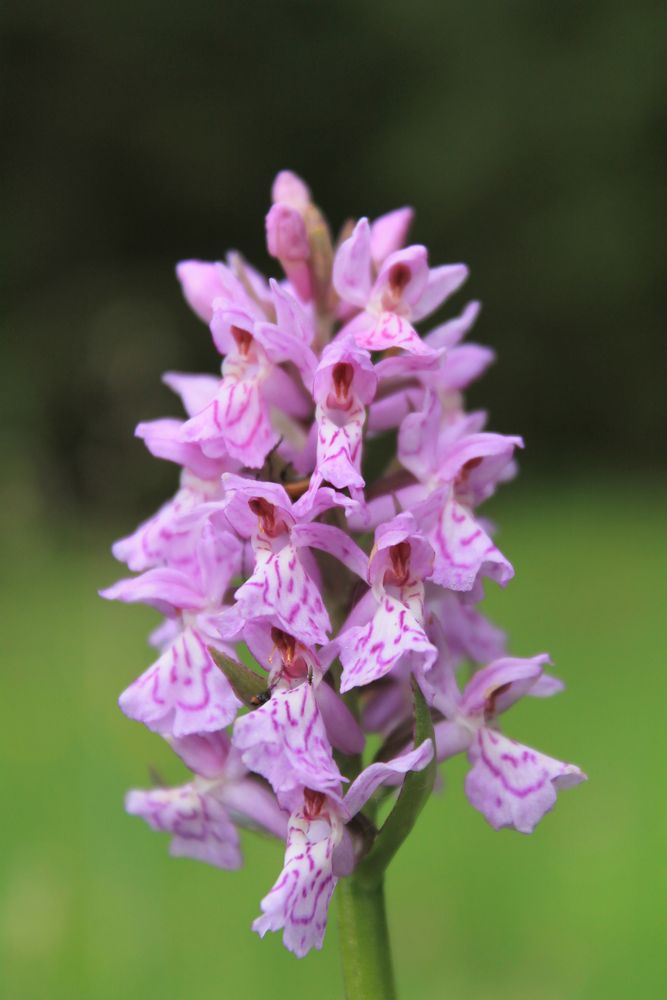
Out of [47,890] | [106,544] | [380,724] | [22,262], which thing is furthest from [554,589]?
[22,262]

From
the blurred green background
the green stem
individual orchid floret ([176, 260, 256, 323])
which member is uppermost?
the blurred green background

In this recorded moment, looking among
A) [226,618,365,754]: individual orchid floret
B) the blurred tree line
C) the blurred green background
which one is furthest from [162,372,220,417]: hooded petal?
the blurred tree line

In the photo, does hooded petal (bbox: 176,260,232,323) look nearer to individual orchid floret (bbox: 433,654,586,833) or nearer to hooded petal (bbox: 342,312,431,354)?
hooded petal (bbox: 342,312,431,354)

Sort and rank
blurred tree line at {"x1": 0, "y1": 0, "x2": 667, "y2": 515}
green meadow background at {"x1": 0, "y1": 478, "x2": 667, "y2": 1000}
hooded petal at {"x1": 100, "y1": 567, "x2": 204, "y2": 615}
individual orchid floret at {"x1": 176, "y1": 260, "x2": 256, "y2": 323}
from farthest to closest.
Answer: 1. blurred tree line at {"x1": 0, "y1": 0, "x2": 667, "y2": 515}
2. green meadow background at {"x1": 0, "y1": 478, "x2": 667, "y2": 1000}
3. individual orchid floret at {"x1": 176, "y1": 260, "x2": 256, "y2": 323}
4. hooded petal at {"x1": 100, "y1": 567, "x2": 204, "y2": 615}

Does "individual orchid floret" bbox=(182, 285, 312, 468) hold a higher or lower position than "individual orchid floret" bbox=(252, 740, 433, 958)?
higher

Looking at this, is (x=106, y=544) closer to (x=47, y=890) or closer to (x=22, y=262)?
(x=22, y=262)

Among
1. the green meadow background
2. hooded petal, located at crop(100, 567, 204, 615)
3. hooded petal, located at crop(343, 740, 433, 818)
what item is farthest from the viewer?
the green meadow background
